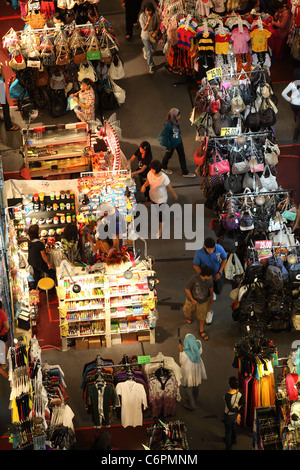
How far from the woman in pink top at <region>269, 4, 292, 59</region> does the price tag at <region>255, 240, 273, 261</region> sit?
6120mm

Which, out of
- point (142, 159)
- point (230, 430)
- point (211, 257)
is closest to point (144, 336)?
point (211, 257)

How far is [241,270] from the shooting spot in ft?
48.9

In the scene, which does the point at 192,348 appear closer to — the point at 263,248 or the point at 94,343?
the point at 94,343

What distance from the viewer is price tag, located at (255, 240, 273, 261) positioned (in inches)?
567

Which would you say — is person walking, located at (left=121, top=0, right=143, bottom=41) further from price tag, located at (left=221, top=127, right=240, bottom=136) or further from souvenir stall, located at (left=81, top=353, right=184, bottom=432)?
souvenir stall, located at (left=81, top=353, right=184, bottom=432)

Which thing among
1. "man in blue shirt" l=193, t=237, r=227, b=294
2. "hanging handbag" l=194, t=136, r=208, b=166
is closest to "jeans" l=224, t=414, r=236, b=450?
"man in blue shirt" l=193, t=237, r=227, b=294

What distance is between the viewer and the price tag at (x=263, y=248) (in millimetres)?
14391

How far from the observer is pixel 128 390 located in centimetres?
1270

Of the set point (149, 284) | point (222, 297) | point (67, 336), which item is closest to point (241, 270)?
point (222, 297)

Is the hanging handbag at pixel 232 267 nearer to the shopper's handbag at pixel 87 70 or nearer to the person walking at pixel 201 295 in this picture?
the person walking at pixel 201 295

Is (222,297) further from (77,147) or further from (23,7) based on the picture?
(23,7)

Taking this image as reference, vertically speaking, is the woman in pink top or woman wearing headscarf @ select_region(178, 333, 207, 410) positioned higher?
the woman in pink top

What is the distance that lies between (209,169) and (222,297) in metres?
2.13

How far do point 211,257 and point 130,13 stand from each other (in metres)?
7.99
